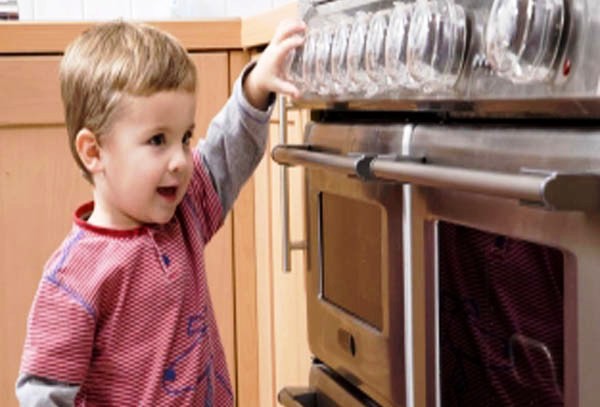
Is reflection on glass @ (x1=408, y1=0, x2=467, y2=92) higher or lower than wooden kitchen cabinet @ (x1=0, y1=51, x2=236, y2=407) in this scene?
higher

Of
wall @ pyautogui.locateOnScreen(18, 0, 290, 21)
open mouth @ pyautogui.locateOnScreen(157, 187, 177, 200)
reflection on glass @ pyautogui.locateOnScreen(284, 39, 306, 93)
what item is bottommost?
open mouth @ pyautogui.locateOnScreen(157, 187, 177, 200)

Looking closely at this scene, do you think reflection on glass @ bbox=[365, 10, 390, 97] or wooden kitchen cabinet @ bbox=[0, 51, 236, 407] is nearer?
reflection on glass @ bbox=[365, 10, 390, 97]

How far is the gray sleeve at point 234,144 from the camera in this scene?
47.6 inches

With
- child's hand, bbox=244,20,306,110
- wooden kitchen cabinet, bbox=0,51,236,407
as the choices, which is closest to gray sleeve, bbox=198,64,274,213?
child's hand, bbox=244,20,306,110

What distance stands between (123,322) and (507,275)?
456 mm

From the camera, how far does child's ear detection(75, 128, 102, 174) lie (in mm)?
1094

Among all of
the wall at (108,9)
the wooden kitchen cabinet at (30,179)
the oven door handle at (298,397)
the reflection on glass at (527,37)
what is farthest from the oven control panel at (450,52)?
the wall at (108,9)

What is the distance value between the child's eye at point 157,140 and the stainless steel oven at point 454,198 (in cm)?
16

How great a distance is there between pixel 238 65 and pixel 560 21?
3.71 ft

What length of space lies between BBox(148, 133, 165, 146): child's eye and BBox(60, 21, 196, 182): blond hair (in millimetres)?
47

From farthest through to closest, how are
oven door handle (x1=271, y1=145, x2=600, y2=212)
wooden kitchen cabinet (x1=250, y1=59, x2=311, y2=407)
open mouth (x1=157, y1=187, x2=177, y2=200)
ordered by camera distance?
wooden kitchen cabinet (x1=250, y1=59, x2=311, y2=407)
open mouth (x1=157, y1=187, x2=177, y2=200)
oven door handle (x1=271, y1=145, x2=600, y2=212)

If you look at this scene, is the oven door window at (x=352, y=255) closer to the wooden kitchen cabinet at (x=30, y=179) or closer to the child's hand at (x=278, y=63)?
the child's hand at (x=278, y=63)

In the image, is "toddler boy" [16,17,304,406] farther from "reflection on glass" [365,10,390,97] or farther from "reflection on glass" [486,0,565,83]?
"reflection on glass" [486,0,565,83]

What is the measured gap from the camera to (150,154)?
1060 millimetres
